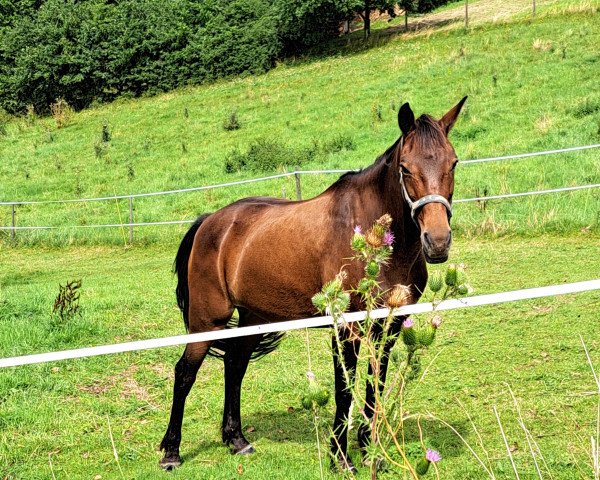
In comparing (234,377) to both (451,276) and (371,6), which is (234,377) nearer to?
(451,276)

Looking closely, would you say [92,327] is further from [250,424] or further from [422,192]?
[422,192]

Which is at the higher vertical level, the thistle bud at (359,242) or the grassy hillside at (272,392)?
the thistle bud at (359,242)

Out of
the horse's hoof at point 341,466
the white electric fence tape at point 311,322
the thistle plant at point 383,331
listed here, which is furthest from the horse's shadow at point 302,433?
the thistle plant at point 383,331

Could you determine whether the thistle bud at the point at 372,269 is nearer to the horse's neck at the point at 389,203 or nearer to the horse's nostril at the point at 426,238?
the horse's nostril at the point at 426,238

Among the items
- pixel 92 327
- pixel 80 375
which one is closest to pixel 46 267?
pixel 92 327

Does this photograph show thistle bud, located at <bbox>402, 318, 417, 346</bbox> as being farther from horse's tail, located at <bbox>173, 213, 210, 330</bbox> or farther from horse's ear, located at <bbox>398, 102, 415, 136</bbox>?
horse's tail, located at <bbox>173, 213, 210, 330</bbox>

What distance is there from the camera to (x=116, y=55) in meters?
38.2

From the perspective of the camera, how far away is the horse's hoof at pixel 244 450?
16.4 ft

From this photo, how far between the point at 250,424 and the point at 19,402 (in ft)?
6.50

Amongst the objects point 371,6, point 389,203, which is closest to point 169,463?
point 389,203

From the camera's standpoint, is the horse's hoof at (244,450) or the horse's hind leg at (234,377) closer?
the horse's hoof at (244,450)

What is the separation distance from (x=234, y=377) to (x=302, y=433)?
0.66m

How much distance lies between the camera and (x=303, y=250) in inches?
181

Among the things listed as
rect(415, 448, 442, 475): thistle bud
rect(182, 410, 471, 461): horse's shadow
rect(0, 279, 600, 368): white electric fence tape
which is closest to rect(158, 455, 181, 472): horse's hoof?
rect(182, 410, 471, 461): horse's shadow
